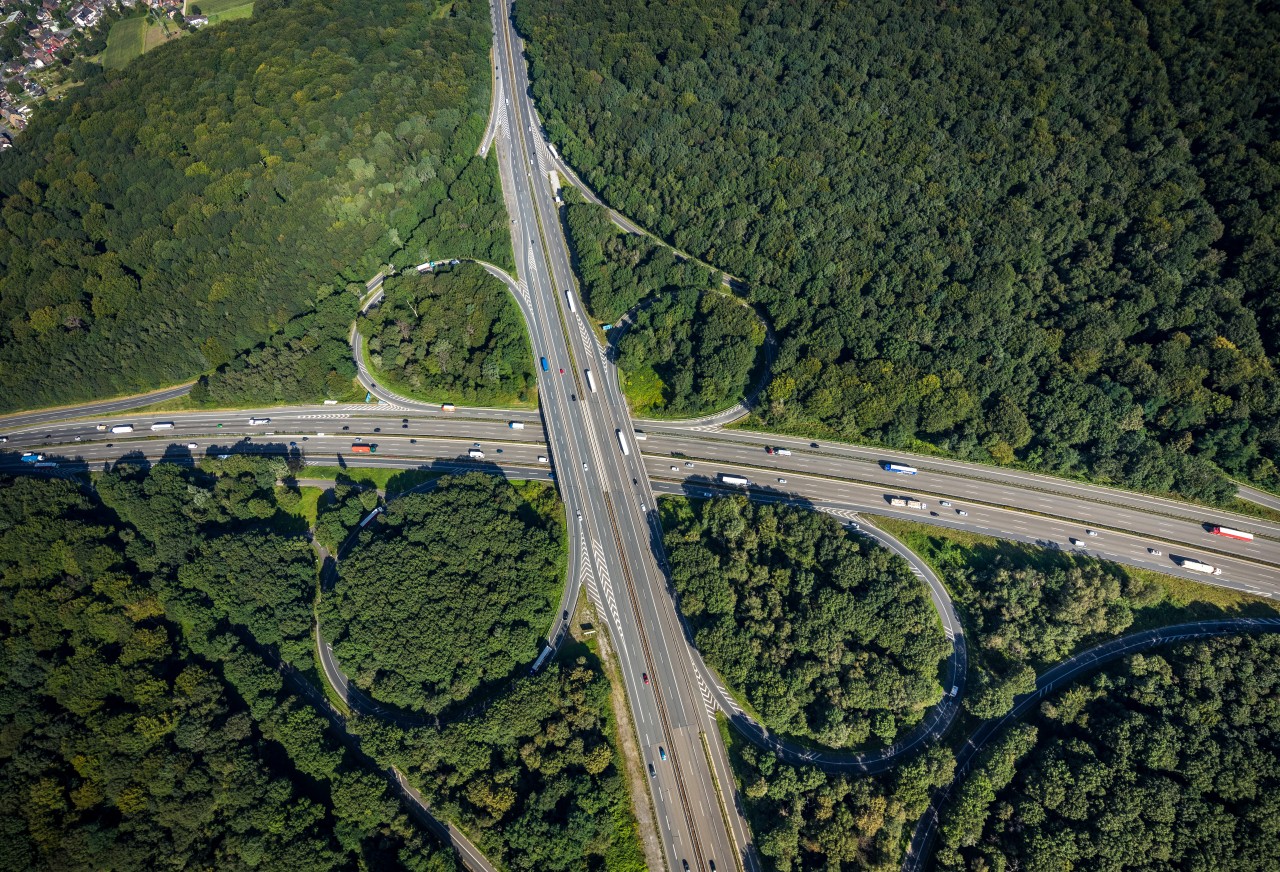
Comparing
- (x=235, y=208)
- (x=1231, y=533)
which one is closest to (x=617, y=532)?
(x=1231, y=533)

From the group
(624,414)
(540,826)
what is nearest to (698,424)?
(624,414)

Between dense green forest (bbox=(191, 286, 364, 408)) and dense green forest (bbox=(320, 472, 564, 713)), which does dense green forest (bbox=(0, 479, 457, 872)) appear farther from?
dense green forest (bbox=(191, 286, 364, 408))

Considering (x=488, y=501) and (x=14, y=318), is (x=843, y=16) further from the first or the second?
(x=14, y=318)

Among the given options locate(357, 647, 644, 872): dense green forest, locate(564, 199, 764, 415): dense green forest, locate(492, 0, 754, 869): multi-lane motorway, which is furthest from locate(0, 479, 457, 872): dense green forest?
locate(564, 199, 764, 415): dense green forest

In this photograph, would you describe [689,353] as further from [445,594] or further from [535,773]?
[535,773]

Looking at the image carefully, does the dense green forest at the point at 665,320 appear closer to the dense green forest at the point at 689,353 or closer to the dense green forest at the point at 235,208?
the dense green forest at the point at 689,353

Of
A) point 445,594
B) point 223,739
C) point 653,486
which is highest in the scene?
point 653,486

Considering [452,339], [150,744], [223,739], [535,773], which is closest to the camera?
[535,773]
